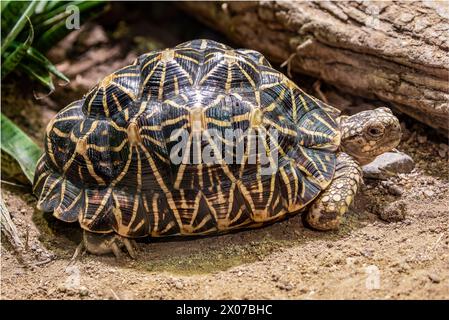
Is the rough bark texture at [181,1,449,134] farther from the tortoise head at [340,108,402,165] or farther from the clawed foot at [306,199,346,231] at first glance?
the clawed foot at [306,199,346,231]

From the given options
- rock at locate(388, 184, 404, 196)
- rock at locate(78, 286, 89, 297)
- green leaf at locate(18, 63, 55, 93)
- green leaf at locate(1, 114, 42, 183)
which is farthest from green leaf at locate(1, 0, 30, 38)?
rock at locate(388, 184, 404, 196)

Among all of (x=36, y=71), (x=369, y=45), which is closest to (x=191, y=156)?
(x=369, y=45)

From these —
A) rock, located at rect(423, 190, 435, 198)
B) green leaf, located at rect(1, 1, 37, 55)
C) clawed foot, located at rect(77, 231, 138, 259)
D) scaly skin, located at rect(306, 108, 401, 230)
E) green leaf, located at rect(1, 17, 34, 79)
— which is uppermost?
green leaf, located at rect(1, 1, 37, 55)

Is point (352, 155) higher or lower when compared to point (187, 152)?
lower

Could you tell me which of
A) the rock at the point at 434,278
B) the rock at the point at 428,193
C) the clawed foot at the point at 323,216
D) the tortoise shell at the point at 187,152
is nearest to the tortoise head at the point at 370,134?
the tortoise shell at the point at 187,152

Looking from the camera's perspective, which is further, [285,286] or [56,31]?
[56,31]

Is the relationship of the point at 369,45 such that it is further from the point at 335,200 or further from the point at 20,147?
the point at 20,147
